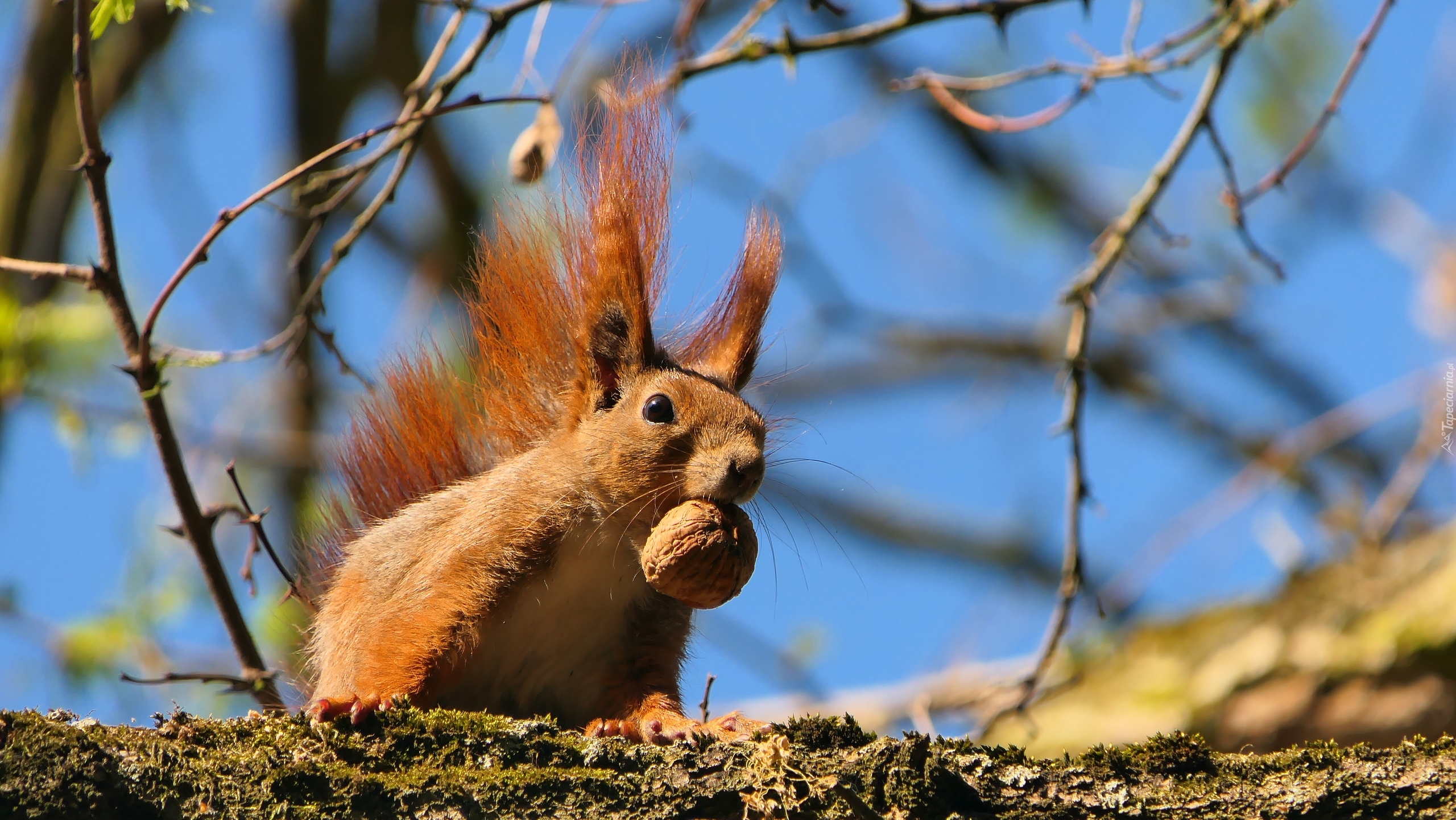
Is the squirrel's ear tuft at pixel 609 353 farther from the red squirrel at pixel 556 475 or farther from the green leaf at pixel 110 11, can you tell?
the green leaf at pixel 110 11

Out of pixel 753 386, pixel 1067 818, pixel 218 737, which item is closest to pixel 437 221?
pixel 753 386

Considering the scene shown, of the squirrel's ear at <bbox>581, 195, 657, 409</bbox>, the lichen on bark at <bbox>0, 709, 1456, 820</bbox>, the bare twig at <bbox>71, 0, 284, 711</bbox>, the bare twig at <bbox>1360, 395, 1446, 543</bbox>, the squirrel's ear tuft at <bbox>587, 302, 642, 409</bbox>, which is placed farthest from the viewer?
the bare twig at <bbox>1360, 395, 1446, 543</bbox>

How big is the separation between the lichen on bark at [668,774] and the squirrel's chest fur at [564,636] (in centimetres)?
53

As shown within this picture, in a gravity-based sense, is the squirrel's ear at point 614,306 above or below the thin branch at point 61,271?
above

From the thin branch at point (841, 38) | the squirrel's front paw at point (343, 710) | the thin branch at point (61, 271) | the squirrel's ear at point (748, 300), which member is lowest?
the squirrel's front paw at point (343, 710)

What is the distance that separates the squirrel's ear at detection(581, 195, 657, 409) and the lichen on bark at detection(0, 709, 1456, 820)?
963mm

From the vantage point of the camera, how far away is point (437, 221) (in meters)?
6.24

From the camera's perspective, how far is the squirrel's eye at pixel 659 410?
8.79ft

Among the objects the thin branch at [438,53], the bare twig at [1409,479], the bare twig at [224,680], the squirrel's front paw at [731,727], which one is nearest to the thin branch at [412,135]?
the thin branch at [438,53]

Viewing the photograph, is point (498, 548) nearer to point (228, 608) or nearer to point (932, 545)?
point (228, 608)

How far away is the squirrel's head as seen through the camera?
2594 mm

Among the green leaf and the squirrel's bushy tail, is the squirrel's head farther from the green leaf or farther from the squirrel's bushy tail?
the green leaf

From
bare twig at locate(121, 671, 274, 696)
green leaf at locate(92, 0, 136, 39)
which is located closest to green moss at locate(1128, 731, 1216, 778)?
bare twig at locate(121, 671, 274, 696)

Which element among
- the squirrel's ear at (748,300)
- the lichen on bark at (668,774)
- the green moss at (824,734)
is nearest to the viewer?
the lichen on bark at (668,774)
